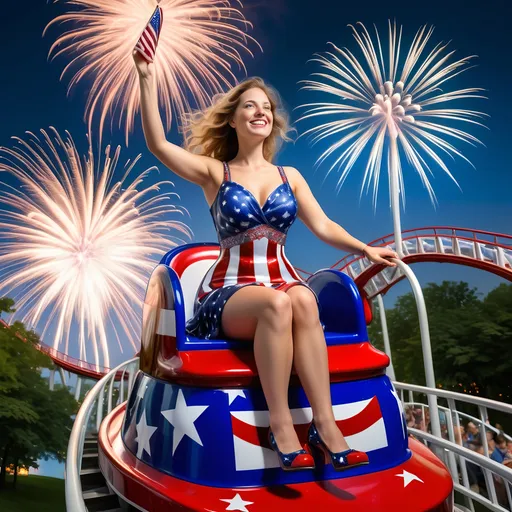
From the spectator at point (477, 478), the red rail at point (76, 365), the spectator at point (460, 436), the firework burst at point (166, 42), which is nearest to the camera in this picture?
the spectator at point (460, 436)

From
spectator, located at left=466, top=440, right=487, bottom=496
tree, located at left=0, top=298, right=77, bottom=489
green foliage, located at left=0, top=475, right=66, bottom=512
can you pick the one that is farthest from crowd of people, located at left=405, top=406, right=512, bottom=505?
green foliage, located at left=0, top=475, right=66, bottom=512

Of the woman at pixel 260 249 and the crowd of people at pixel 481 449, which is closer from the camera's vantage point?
the woman at pixel 260 249

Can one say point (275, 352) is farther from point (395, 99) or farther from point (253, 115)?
point (395, 99)

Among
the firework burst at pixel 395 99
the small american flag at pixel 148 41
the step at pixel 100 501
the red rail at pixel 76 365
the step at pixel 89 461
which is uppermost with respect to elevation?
the firework burst at pixel 395 99

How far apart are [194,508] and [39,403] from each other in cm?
632

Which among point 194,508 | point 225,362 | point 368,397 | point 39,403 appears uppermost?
point 225,362

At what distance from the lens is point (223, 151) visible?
193 centimetres

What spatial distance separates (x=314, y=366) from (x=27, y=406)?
5.97m

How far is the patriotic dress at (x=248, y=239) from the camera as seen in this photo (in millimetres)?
1565

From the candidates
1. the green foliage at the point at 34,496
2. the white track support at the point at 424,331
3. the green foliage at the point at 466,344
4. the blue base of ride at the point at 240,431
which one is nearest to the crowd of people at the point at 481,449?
the white track support at the point at 424,331

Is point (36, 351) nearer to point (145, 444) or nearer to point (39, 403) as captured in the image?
point (39, 403)

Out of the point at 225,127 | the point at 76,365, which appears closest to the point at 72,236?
the point at 76,365

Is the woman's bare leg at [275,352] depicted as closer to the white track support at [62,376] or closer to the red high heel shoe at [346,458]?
the red high heel shoe at [346,458]

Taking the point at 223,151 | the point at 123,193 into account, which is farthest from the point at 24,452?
the point at 223,151
